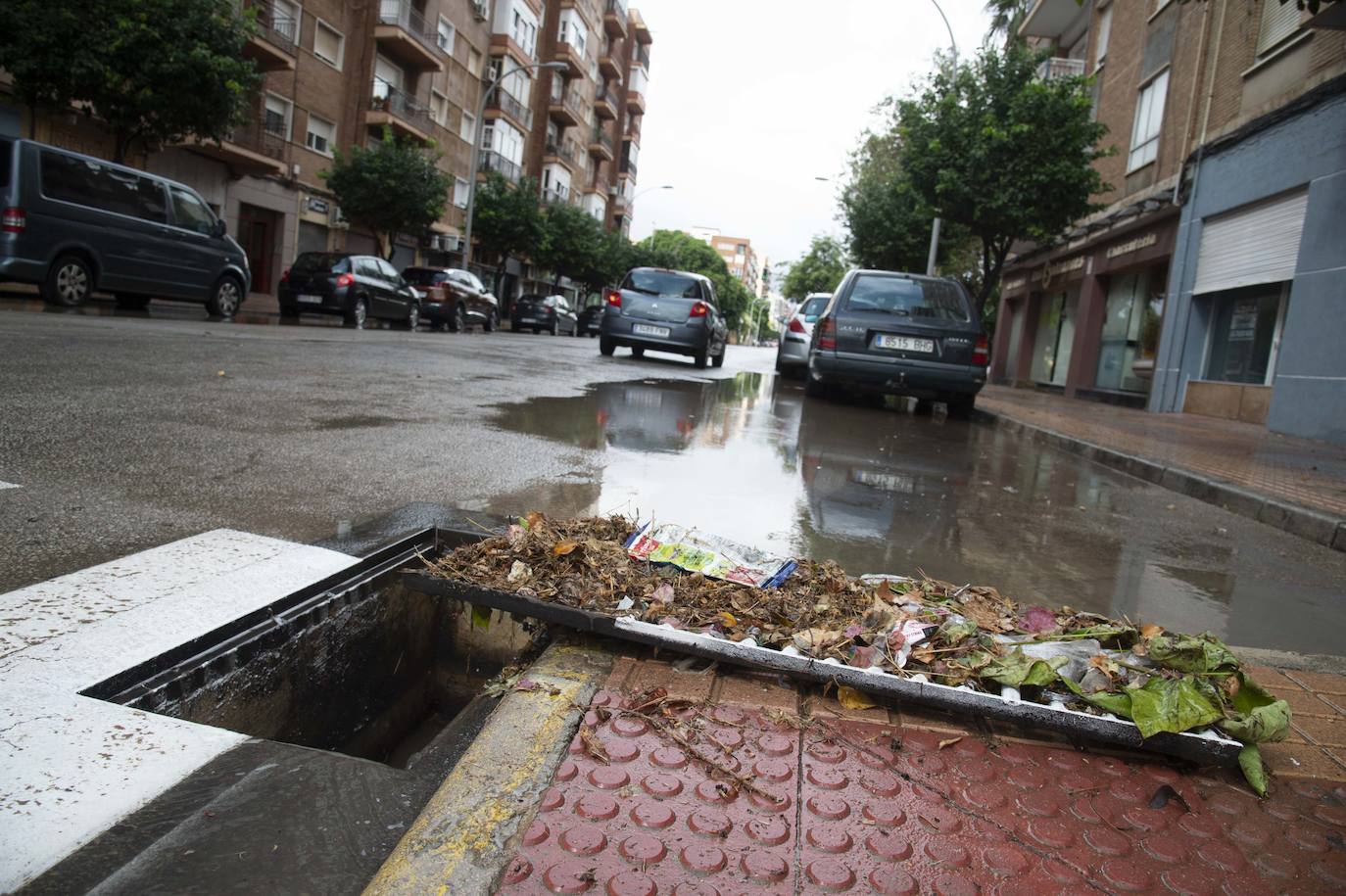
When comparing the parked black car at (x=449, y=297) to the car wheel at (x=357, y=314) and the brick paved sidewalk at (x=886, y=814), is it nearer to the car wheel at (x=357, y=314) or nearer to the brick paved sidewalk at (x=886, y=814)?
the car wheel at (x=357, y=314)

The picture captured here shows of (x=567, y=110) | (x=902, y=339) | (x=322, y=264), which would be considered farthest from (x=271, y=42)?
(x=567, y=110)

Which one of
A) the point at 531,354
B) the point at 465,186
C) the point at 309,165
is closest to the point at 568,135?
the point at 465,186

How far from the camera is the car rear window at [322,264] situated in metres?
19.2

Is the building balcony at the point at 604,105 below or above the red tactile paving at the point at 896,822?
above

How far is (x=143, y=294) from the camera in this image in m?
13.7

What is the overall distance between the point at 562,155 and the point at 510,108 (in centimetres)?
943

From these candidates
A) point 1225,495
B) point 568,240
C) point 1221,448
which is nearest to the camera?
point 1225,495

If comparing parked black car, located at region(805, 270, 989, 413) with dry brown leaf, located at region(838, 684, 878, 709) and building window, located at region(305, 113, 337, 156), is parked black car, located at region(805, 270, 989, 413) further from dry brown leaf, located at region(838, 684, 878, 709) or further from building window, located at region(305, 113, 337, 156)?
building window, located at region(305, 113, 337, 156)

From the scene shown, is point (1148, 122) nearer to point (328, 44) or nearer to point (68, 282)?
point (68, 282)

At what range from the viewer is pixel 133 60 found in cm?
1752

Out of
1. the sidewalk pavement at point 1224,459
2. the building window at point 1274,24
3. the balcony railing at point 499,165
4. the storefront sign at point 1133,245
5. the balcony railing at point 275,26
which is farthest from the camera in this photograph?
the balcony railing at point 499,165

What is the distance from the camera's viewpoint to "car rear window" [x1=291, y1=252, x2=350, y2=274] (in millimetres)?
19234

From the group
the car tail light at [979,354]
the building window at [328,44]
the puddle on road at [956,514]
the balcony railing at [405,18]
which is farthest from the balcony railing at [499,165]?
the puddle on road at [956,514]

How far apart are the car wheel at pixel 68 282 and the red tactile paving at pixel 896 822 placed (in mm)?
13291
